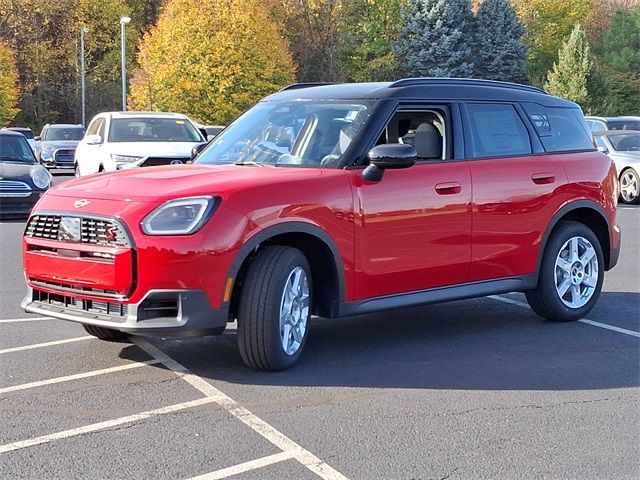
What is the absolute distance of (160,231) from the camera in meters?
5.69

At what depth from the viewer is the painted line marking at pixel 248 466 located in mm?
Answer: 4379

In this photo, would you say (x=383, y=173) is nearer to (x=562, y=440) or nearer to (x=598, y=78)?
(x=562, y=440)

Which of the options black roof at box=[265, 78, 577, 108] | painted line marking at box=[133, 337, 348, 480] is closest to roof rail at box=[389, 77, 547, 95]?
black roof at box=[265, 78, 577, 108]

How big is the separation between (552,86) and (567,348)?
192 ft

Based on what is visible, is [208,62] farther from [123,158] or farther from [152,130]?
[123,158]

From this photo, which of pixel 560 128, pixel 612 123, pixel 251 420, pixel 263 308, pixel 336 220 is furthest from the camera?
pixel 612 123

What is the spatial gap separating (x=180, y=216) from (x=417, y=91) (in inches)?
88.8

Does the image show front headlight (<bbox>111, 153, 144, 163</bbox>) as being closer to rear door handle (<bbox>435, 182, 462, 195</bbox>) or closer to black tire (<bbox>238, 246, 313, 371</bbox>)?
rear door handle (<bbox>435, 182, 462, 195</bbox>)

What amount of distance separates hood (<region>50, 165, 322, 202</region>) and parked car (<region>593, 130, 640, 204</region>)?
14.3 m

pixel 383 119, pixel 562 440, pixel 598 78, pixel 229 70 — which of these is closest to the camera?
pixel 562 440

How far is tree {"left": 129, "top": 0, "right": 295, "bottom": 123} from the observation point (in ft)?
161

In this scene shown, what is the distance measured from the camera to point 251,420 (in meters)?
5.19

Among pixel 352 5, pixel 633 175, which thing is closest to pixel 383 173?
pixel 633 175

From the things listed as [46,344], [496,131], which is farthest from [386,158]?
[46,344]
